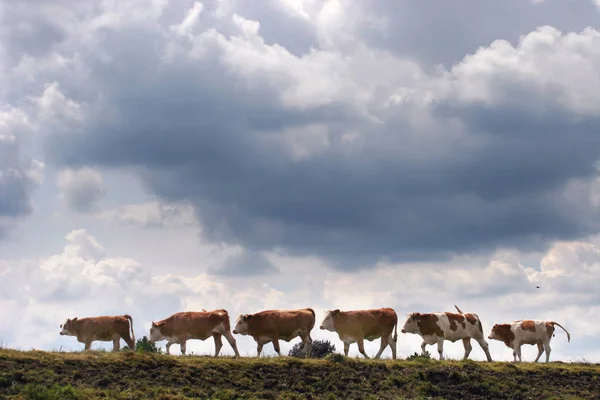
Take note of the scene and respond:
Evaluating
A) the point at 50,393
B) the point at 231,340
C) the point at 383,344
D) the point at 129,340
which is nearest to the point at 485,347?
the point at 383,344

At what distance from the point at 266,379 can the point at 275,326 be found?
7.44 metres

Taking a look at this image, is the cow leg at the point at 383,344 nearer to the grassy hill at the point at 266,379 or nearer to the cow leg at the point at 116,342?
Answer: the grassy hill at the point at 266,379

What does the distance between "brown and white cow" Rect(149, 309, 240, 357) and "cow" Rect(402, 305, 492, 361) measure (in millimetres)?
10297

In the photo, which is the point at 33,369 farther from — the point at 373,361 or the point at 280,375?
the point at 373,361

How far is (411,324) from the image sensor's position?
142 ft

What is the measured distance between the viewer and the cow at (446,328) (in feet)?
141

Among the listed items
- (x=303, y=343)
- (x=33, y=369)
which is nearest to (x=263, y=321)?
(x=303, y=343)

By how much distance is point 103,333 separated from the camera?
132 ft

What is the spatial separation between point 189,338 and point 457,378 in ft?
44.1

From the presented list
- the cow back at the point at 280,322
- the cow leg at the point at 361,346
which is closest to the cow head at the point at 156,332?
the cow back at the point at 280,322

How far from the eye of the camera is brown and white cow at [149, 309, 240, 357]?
129 feet

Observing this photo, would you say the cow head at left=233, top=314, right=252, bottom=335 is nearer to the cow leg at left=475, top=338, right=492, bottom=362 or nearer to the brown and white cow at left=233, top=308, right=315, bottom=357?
the brown and white cow at left=233, top=308, right=315, bottom=357

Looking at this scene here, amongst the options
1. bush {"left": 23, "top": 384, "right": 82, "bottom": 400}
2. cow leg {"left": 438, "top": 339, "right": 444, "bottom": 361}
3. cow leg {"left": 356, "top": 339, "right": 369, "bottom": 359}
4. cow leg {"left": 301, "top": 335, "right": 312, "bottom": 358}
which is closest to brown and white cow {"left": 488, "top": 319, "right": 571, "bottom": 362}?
cow leg {"left": 438, "top": 339, "right": 444, "bottom": 361}

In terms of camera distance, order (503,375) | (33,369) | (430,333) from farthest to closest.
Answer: (430,333) < (503,375) < (33,369)
